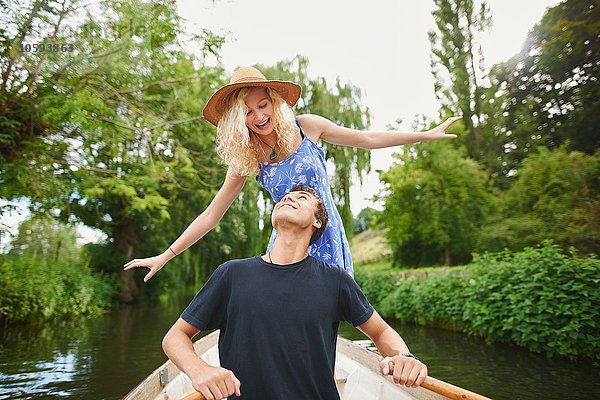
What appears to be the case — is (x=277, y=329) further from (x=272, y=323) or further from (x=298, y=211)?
(x=298, y=211)

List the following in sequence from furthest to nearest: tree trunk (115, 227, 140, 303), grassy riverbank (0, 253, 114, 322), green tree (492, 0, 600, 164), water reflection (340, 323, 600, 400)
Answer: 1. tree trunk (115, 227, 140, 303)
2. green tree (492, 0, 600, 164)
3. grassy riverbank (0, 253, 114, 322)
4. water reflection (340, 323, 600, 400)

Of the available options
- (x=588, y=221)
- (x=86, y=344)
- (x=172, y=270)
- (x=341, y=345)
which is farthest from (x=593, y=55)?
(x=172, y=270)

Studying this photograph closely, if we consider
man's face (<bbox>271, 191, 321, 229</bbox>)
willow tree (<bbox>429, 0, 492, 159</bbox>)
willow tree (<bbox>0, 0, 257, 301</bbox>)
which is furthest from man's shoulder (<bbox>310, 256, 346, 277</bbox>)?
willow tree (<bbox>429, 0, 492, 159</bbox>)

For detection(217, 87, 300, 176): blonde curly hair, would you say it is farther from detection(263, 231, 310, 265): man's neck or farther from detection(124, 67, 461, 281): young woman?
detection(263, 231, 310, 265): man's neck

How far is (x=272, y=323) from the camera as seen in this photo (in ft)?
4.68

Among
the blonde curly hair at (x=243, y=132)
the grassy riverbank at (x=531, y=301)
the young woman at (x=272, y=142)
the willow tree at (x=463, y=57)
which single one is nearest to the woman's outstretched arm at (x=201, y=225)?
the young woman at (x=272, y=142)

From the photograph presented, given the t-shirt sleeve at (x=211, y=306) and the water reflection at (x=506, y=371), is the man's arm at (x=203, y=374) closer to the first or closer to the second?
the t-shirt sleeve at (x=211, y=306)

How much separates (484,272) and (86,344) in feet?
21.0

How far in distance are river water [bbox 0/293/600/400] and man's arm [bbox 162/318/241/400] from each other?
12.7 feet

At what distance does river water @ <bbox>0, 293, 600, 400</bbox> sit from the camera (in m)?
4.77

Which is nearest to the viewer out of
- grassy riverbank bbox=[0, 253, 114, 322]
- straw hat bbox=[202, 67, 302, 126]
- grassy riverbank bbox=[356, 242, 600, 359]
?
straw hat bbox=[202, 67, 302, 126]

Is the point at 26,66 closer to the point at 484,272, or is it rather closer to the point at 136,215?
the point at 484,272

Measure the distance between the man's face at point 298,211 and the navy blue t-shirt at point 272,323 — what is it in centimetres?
16

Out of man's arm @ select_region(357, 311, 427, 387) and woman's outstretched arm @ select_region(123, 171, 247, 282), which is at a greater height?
woman's outstretched arm @ select_region(123, 171, 247, 282)
